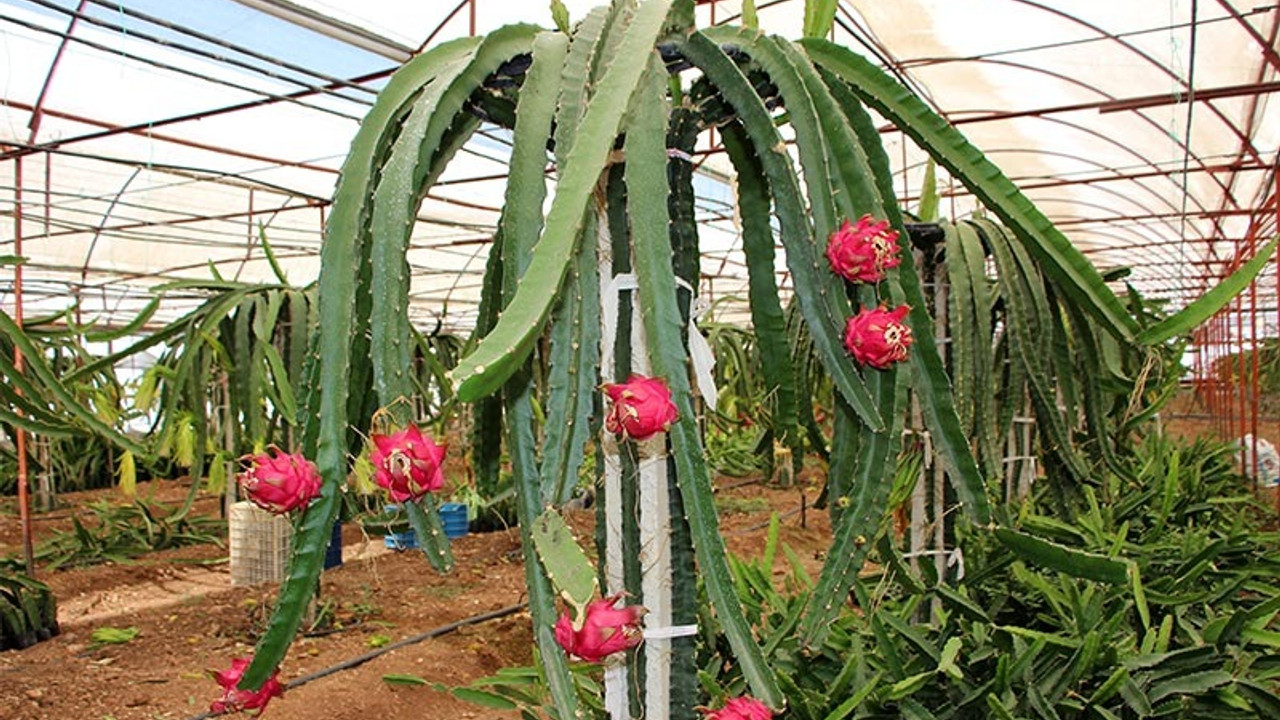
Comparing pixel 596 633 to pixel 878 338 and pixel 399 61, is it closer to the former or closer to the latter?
pixel 878 338

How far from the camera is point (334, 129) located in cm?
595

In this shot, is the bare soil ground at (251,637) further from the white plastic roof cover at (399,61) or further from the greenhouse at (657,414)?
the white plastic roof cover at (399,61)

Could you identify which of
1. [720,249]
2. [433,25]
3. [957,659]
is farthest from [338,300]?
[720,249]

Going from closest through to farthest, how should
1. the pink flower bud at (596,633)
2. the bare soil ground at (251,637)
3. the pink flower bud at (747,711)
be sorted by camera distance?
the pink flower bud at (596,633), the pink flower bud at (747,711), the bare soil ground at (251,637)

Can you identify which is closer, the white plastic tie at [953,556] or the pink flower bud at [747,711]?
the pink flower bud at [747,711]

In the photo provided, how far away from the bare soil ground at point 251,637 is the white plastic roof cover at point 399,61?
1.60 meters

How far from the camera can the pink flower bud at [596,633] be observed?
700mm

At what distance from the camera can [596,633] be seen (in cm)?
70

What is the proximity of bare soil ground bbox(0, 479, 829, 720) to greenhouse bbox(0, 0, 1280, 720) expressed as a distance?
21 millimetres

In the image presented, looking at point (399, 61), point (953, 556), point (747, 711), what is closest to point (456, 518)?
point (399, 61)

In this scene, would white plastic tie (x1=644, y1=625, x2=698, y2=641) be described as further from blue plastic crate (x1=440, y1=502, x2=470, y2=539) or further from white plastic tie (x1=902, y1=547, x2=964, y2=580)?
blue plastic crate (x1=440, y1=502, x2=470, y2=539)

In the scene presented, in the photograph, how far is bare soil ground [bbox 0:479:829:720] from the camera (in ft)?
8.24

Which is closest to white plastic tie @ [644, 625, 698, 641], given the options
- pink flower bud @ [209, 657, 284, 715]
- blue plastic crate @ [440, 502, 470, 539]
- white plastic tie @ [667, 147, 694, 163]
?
pink flower bud @ [209, 657, 284, 715]

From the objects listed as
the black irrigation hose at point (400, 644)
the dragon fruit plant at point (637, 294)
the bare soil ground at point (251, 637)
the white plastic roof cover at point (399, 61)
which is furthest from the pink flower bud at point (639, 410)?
the white plastic roof cover at point (399, 61)
